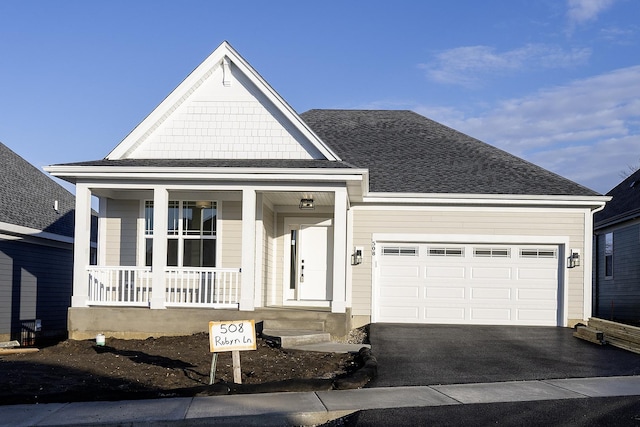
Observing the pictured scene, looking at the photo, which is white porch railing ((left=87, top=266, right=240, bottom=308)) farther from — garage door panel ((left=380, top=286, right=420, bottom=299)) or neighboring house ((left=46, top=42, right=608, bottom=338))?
garage door panel ((left=380, top=286, right=420, bottom=299))

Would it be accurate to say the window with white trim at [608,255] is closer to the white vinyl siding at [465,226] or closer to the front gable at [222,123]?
the white vinyl siding at [465,226]

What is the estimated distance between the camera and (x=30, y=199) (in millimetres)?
21922

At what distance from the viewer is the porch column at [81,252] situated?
48.2 feet

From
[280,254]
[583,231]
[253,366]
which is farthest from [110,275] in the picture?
[583,231]

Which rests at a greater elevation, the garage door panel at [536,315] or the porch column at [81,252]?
the porch column at [81,252]

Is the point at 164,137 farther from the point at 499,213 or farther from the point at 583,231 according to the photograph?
the point at 583,231

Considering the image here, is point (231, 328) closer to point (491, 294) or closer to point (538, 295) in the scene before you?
point (491, 294)

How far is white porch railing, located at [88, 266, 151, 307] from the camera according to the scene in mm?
14836

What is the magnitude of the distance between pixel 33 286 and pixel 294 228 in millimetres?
8164

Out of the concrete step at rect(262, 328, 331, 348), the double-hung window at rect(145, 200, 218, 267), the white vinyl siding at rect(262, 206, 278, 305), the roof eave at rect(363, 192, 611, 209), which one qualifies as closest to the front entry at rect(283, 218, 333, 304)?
the white vinyl siding at rect(262, 206, 278, 305)

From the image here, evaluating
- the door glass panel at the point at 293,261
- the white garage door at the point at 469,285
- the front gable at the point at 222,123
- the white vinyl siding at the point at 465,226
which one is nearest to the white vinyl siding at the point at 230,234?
the front gable at the point at 222,123

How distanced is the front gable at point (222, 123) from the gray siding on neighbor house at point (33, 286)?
591 centimetres

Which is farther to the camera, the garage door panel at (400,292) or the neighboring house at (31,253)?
the neighboring house at (31,253)

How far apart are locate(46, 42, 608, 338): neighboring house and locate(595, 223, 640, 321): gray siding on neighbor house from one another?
479cm
